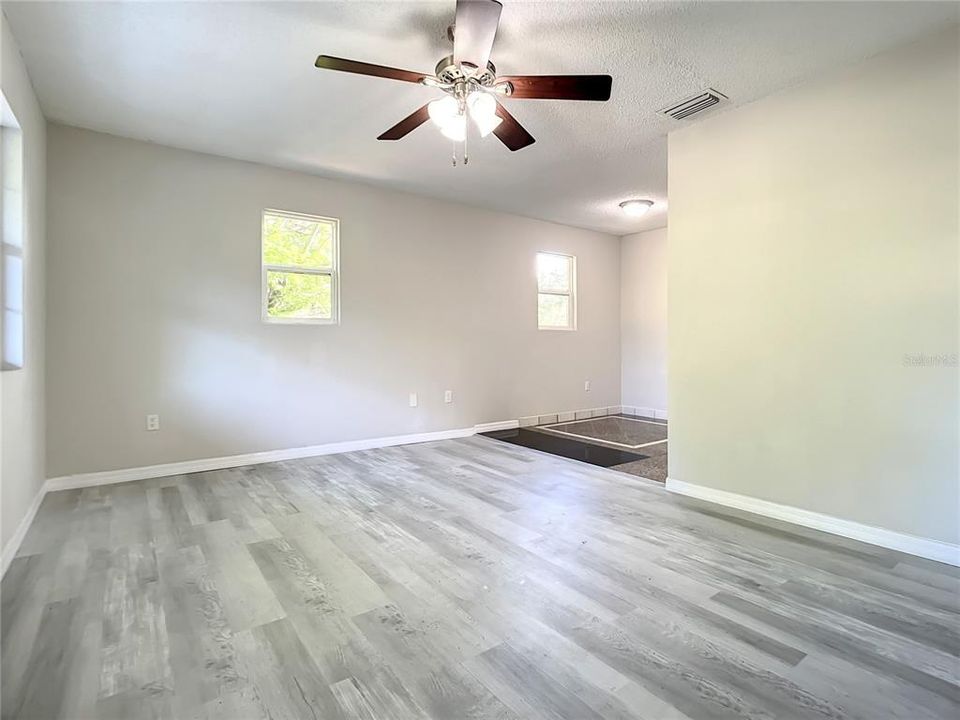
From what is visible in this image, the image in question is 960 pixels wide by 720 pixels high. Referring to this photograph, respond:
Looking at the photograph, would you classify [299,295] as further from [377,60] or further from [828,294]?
[828,294]

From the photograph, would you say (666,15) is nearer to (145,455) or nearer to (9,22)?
(9,22)

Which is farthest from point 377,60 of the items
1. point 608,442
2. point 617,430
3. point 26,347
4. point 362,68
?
point 617,430

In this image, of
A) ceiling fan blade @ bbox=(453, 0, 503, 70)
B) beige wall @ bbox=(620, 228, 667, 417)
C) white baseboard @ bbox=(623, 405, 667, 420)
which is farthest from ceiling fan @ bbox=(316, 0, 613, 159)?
white baseboard @ bbox=(623, 405, 667, 420)

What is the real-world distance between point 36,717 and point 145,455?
2660mm

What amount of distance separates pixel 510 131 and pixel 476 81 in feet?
1.14

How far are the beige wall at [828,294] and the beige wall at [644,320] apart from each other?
3321 mm

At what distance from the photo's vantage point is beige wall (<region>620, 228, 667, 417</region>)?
6465 mm

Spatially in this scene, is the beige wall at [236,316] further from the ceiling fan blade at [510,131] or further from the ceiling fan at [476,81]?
the ceiling fan at [476,81]

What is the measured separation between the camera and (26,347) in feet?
8.79

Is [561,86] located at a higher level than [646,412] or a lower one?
higher

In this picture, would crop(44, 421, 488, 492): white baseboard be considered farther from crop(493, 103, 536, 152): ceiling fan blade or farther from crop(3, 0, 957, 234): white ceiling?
crop(493, 103, 536, 152): ceiling fan blade

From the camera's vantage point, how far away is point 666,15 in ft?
7.04

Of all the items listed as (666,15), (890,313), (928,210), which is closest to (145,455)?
(666,15)

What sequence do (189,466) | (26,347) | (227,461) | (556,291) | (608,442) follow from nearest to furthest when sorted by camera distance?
1. (26,347)
2. (189,466)
3. (227,461)
4. (608,442)
5. (556,291)
